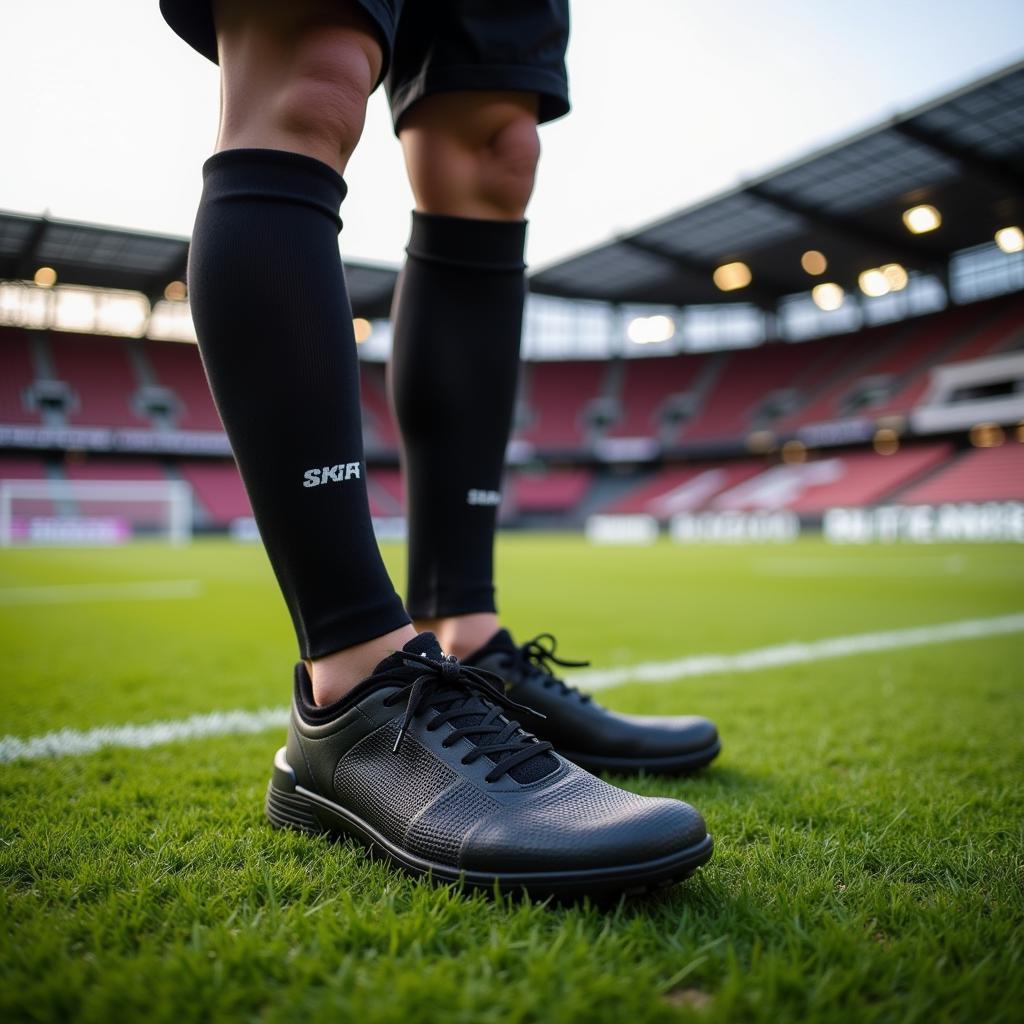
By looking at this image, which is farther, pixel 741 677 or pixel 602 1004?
pixel 741 677

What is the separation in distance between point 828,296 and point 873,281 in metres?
2.33

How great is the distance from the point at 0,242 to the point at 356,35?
74.6 ft

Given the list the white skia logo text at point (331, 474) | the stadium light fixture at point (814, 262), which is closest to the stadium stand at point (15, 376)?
the stadium light fixture at point (814, 262)

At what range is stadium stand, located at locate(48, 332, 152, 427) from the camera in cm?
2348

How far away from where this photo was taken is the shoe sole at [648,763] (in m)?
1.02

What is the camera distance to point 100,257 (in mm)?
20062

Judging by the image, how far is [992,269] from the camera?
71.2ft

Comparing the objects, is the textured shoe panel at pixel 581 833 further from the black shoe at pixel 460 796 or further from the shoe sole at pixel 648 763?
the shoe sole at pixel 648 763

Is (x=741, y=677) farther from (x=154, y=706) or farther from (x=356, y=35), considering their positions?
(x=356, y=35)

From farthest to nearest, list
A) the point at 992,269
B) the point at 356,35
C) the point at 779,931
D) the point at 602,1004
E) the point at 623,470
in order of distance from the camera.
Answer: the point at 623,470
the point at 992,269
the point at 356,35
the point at 779,931
the point at 602,1004

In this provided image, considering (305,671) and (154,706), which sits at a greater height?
(305,671)

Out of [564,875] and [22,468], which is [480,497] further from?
[22,468]

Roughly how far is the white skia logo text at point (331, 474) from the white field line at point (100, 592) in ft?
12.3

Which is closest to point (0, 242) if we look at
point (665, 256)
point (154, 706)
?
point (665, 256)
